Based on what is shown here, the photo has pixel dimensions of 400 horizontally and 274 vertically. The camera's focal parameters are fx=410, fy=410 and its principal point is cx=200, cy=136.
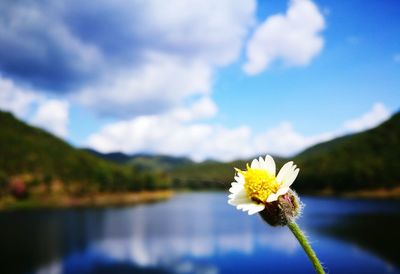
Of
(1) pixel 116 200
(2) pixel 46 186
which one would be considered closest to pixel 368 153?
(1) pixel 116 200

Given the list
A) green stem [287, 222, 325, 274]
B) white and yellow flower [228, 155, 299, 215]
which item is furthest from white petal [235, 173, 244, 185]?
green stem [287, 222, 325, 274]

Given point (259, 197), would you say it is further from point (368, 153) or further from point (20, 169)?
point (368, 153)

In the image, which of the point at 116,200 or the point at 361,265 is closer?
the point at 361,265

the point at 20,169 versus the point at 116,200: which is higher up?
the point at 20,169

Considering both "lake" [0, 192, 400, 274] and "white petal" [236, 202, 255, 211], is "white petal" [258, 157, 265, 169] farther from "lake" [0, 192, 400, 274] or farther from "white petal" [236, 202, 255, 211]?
Answer: "lake" [0, 192, 400, 274]

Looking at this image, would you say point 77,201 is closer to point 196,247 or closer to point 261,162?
point 196,247

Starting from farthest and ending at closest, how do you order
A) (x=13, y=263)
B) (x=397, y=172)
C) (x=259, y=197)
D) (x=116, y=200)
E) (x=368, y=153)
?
(x=368, y=153), (x=116, y=200), (x=397, y=172), (x=13, y=263), (x=259, y=197)

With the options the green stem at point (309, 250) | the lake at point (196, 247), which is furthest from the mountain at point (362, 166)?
the green stem at point (309, 250)
